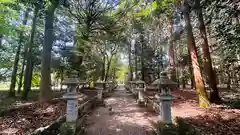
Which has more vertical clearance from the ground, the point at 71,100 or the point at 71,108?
the point at 71,100

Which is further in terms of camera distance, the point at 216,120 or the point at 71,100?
the point at 216,120

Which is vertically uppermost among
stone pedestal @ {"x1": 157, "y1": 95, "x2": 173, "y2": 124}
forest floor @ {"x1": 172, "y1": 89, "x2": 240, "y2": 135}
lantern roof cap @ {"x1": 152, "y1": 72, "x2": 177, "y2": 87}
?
lantern roof cap @ {"x1": 152, "y1": 72, "x2": 177, "y2": 87}

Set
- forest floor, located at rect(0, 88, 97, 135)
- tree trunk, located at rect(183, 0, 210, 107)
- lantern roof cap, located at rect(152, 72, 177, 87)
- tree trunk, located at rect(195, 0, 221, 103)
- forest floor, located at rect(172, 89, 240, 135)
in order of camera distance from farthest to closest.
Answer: tree trunk, located at rect(195, 0, 221, 103) → tree trunk, located at rect(183, 0, 210, 107) → forest floor, located at rect(0, 88, 97, 135) → forest floor, located at rect(172, 89, 240, 135) → lantern roof cap, located at rect(152, 72, 177, 87)

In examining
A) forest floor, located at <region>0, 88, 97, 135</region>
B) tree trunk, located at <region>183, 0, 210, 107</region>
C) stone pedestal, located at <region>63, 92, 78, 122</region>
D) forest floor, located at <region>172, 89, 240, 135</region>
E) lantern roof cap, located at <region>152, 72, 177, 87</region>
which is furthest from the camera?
tree trunk, located at <region>183, 0, 210, 107</region>

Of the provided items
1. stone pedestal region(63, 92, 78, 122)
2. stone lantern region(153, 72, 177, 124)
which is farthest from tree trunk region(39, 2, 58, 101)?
stone lantern region(153, 72, 177, 124)

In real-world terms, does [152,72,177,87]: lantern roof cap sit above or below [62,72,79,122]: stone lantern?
above

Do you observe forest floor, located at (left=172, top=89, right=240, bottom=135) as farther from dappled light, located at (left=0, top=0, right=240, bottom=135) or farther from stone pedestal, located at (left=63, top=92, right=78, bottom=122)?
stone pedestal, located at (left=63, top=92, right=78, bottom=122)

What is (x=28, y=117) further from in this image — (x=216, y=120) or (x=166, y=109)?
(x=216, y=120)

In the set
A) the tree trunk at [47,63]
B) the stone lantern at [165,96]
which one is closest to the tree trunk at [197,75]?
the stone lantern at [165,96]

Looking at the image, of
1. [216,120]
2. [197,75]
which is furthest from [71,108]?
[197,75]

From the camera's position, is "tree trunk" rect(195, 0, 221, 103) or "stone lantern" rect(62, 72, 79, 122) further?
"tree trunk" rect(195, 0, 221, 103)

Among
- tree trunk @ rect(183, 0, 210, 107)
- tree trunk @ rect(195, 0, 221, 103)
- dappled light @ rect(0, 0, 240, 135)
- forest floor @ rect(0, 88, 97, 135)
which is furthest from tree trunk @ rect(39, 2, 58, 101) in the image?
tree trunk @ rect(195, 0, 221, 103)

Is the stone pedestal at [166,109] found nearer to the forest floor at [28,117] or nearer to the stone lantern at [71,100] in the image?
the stone lantern at [71,100]

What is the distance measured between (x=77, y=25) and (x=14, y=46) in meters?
6.39
